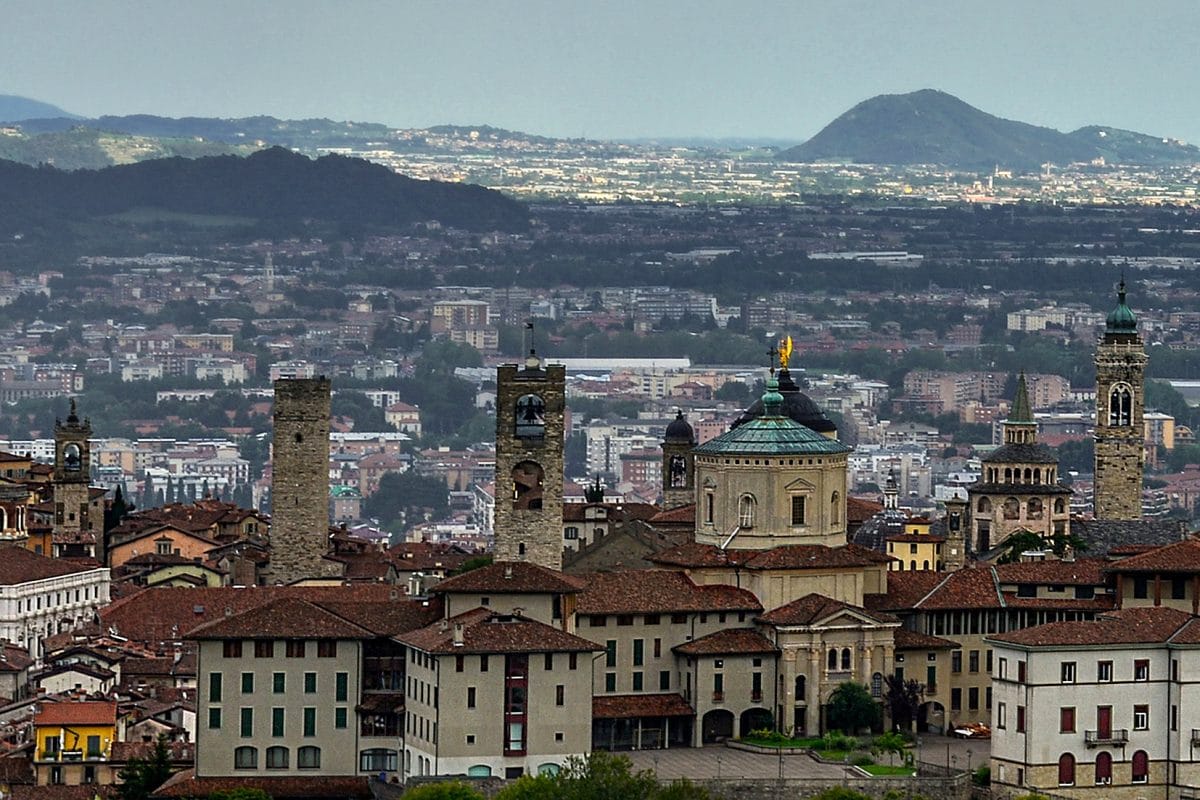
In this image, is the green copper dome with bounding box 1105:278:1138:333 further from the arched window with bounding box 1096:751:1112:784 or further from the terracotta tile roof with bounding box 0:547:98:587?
the arched window with bounding box 1096:751:1112:784

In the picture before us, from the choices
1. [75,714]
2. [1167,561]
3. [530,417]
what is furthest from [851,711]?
[75,714]

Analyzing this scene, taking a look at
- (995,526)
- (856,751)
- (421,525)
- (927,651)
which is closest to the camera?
(856,751)

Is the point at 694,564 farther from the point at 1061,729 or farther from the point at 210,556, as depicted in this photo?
the point at 210,556

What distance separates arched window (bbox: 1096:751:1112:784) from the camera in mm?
67812

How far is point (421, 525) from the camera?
199 m

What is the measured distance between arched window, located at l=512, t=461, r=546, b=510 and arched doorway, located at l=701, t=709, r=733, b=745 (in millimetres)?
10347

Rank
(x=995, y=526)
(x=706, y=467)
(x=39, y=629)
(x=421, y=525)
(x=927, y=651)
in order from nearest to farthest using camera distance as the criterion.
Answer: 1. (x=927, y=651)
2. (x=706, y=467)
3. (x=39, y=629)
4. (x=995, y=526)
5. (x=421, y=525)

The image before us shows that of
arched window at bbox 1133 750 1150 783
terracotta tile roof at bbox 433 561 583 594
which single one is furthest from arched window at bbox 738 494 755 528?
arched window at bbox 1133 750 1150 783

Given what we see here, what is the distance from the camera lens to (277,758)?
69.8 metres

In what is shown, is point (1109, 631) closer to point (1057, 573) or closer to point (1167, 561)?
point (1167, 561)

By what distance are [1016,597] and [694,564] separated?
5.76 meters

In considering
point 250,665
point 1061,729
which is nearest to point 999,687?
point 1061,729

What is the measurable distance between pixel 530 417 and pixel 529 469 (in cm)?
108

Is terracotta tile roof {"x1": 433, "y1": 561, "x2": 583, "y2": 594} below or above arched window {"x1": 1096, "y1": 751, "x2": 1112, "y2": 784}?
above
